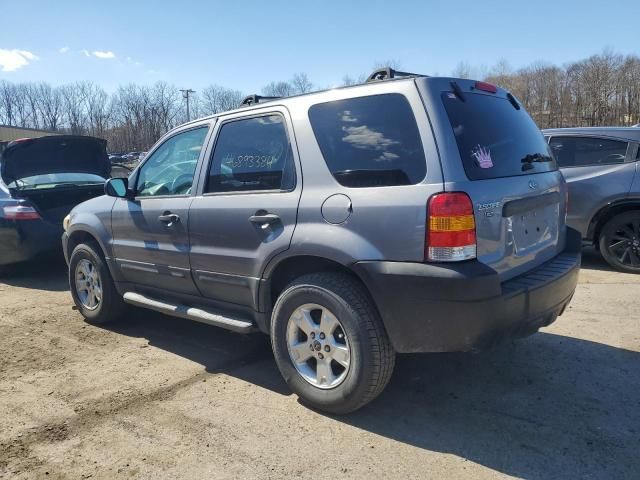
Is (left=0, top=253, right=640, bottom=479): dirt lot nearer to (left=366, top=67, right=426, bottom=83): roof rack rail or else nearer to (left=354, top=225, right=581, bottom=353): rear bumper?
(left=354, top=225, right=581, bottom=353): rear bumper

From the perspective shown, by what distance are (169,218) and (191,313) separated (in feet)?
2.47

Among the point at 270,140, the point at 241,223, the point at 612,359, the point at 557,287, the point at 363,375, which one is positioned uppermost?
the point at 270,140

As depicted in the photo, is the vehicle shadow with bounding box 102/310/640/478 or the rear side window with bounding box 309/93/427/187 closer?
the vehicle shadow with bounding box 102/310/640/478

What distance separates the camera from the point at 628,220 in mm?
6469

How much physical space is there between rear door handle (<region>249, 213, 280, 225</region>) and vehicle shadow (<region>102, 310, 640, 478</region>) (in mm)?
1175

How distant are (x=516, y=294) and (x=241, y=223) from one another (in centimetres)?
178

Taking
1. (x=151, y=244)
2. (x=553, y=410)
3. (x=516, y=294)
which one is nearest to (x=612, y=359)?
(x=553, y=410)

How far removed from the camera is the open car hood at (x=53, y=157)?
741cm

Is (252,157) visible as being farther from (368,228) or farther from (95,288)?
(95,288)

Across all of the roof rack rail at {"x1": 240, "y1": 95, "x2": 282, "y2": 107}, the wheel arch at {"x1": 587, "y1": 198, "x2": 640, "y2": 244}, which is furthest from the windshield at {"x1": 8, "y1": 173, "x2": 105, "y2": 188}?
the wheel arch at {"x1": 587, "y1": 198, "x2": 640, "y2": 244}

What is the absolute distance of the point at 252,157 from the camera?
11.9ft

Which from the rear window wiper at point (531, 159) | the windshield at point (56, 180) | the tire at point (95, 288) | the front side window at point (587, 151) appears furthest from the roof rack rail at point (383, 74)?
the windshield at point (56, 180)

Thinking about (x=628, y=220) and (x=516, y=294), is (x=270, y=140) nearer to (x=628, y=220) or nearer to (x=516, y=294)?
(x=516, y=294)

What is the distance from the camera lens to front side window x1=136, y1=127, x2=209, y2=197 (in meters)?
4.08
